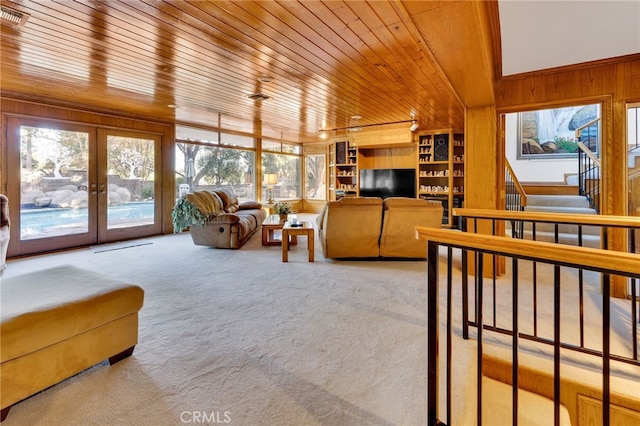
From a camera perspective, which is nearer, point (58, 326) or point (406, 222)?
point (58, 326)

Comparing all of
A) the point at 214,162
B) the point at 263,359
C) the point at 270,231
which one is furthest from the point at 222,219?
the point at 263,359

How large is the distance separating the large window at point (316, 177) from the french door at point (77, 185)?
4.78m

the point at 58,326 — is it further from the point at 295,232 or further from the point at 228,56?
the point at 295,232

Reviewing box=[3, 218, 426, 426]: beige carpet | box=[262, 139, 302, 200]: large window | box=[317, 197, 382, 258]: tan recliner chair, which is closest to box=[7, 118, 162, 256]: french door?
box=[3, 218, 426, 426]: beige carpet

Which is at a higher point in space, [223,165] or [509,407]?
[223,165]

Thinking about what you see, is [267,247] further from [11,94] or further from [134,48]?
[11,94]

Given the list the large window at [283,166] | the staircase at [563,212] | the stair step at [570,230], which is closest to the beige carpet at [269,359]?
the staircase at [563,212]

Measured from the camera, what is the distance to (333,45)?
2861mm

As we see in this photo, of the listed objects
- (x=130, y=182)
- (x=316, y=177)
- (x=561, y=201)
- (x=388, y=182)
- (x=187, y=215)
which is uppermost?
(x=316, y=177)

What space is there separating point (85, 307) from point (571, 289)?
13.6ft

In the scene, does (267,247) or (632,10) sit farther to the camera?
(267,247)

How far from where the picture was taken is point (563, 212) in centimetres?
502

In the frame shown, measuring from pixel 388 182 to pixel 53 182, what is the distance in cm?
682

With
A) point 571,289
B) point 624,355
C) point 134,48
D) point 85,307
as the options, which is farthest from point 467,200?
point 134,48
